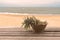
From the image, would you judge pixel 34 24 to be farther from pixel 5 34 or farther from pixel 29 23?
pixel 5 34

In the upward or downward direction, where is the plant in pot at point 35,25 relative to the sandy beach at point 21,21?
upward

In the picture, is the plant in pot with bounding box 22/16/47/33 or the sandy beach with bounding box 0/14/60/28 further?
the sandy beach with bounding box 0/14/60/28

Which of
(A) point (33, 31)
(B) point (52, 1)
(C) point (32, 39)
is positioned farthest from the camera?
(B) point (52, 1)

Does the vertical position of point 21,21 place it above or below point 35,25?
below

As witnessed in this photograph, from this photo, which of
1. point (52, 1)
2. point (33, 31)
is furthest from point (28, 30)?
point (52, 1)

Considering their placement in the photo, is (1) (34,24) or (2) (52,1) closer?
(1) (34,24)

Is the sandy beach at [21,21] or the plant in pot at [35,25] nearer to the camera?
the plant in pot at [35,25]

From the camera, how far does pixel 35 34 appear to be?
6.91ft

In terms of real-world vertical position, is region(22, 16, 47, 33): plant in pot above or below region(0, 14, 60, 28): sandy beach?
above

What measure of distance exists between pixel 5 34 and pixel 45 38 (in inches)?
19.4

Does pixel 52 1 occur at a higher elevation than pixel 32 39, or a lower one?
higher

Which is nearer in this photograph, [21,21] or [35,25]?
[35,25]

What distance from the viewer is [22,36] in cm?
208

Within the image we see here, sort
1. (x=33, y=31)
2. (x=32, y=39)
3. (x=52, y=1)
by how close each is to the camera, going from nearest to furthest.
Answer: (x=32, y=39) → (x=33, y=31) → (x=52, y=1)
